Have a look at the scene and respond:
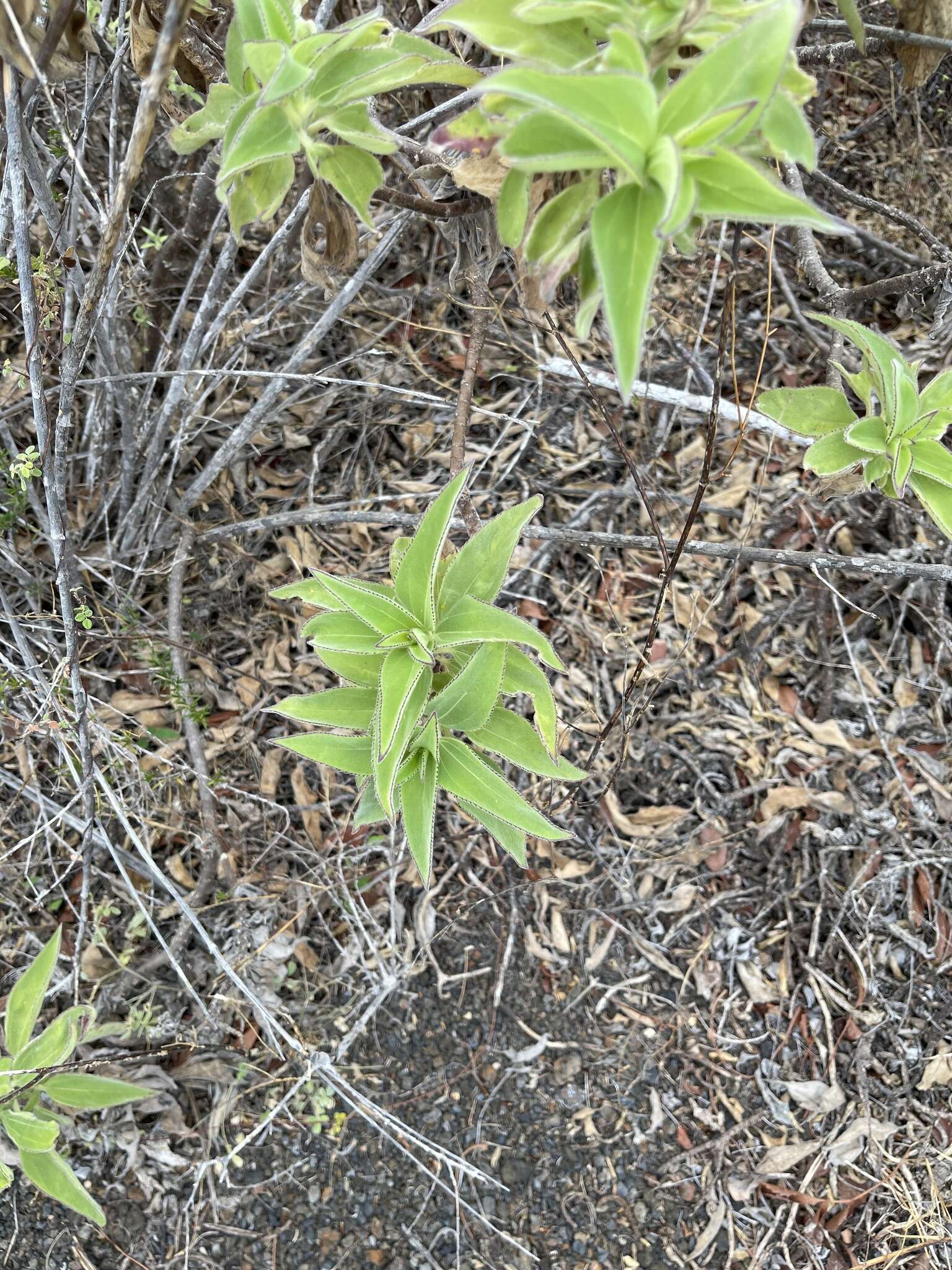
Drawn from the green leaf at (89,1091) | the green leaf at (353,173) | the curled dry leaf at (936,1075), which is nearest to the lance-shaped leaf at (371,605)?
the green leaf at (353,173)

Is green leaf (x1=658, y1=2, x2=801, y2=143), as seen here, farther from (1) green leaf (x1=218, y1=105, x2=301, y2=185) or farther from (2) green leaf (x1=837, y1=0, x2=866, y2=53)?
(2) green leaf (x1=837, y1=0, x2=866, y2=53)

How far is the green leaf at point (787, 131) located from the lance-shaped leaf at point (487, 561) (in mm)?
557

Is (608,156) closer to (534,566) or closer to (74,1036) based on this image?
(534,566)

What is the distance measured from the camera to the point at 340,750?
138 cm

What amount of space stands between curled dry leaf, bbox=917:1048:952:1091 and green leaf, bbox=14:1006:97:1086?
184 centimetres

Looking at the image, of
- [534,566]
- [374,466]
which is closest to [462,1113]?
[534,566]

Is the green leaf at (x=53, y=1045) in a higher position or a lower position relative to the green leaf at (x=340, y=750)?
lower

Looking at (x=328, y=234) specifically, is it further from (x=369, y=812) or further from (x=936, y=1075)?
(x=936, y=1075)

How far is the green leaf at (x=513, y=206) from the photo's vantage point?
96 centimetres

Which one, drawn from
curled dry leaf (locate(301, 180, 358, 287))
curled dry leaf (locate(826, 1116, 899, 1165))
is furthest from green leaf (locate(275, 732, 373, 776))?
curled dry leaf (locate(826, 1116, 899, 1165))

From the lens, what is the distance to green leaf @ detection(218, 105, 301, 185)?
925 mm

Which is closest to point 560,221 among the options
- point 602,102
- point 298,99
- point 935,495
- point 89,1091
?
point 602,102

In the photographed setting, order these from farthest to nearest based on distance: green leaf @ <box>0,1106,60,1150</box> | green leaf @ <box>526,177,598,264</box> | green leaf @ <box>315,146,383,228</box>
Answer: green leaf @ <box>0,1106,60,1150</box>, green leaf @ <box>315,146,383,228</box>, green leaf @ <box>526,177,598,264</box>

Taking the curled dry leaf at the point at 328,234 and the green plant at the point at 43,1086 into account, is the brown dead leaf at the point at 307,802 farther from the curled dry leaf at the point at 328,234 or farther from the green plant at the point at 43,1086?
the curled dry leaf at the point at 328,234
